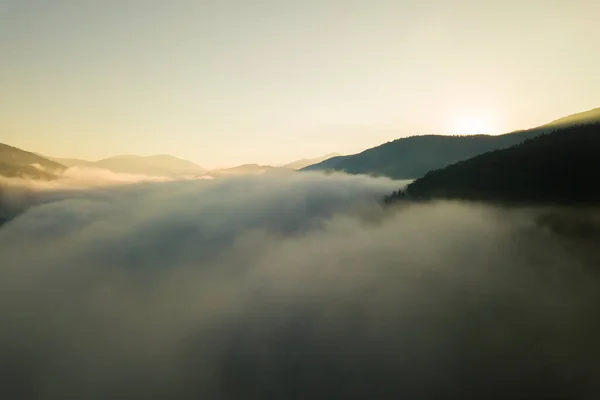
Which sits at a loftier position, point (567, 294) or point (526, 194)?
point (526, 194)

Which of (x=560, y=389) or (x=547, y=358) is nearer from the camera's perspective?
(x=560, y=389)

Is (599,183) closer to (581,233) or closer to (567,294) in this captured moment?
(581,233)

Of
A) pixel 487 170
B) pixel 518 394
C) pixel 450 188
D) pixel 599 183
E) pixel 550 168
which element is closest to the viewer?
pixel 599 183

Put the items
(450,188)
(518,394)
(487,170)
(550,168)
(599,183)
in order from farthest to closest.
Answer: (518,394)
(450,188)
(487,170)
(550,168)
(599,183)

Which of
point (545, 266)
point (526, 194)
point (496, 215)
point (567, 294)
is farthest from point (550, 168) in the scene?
point (567, 294)

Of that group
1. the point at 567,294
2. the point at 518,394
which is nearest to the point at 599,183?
the point at 567,294

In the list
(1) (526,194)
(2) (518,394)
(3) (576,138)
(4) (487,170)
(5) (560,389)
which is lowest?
(2) (518,394)
